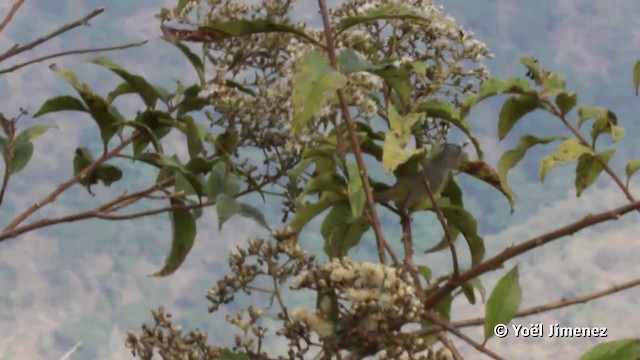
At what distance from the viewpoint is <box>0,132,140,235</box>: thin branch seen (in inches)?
78.0

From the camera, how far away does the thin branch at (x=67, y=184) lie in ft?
6.50

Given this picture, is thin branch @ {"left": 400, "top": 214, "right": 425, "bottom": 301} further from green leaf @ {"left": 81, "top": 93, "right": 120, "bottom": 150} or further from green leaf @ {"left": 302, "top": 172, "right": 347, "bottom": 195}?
green leaf @ {"left": 81, "top": 93, "right": 120, "bottom": 150}

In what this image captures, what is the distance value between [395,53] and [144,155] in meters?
0.66

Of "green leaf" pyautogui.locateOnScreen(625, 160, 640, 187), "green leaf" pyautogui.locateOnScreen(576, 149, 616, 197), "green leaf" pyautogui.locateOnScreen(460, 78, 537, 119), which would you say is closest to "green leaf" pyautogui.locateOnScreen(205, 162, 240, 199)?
"green leaf" pyautogui.locateOnScreen(460, 78, 537, 119)

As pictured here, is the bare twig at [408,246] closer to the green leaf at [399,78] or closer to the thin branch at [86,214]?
the green leaf at [399,78]

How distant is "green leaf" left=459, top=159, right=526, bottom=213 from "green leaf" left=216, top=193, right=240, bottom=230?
0.46 meters

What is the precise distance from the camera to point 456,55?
2.41m

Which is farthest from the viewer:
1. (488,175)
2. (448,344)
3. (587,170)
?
(587,170)

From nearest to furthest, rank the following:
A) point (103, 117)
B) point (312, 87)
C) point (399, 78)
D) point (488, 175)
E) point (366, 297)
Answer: point (366, 297) → point (312, 87) → point (399, 78) → point (488, 175) → point (103, 117)

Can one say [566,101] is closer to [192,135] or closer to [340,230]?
[340,230]

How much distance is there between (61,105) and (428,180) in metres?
0.92

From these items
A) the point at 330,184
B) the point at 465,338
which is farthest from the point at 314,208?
the point at 465,338

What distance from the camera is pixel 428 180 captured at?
6.25 feet

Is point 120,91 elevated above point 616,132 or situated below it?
above
